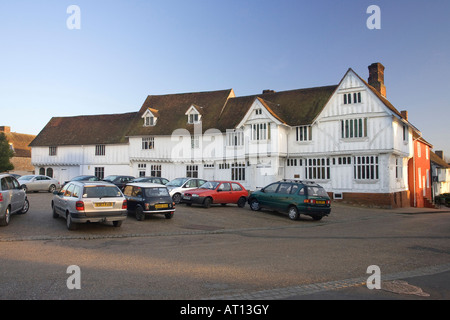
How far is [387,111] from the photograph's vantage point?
27.6 m

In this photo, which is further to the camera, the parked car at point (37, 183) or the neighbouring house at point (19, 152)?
the neighbouring house at point (19, 152)

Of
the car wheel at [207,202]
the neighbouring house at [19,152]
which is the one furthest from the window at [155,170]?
the neighbouring house at [19,152]

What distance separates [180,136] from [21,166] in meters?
39.5

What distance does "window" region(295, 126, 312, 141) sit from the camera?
31.4 m

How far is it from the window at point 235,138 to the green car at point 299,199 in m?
13.8

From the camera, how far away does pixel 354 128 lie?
29031mm

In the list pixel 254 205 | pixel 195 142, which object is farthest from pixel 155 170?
pixel 254 205

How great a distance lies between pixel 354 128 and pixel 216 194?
14.3 meters

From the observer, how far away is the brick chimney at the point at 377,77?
33.3 m

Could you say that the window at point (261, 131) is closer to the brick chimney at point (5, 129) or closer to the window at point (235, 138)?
the window at point (235, 138)

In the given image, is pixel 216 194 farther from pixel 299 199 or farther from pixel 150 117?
pixel 150 117

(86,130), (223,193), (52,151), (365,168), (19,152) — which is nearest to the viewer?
(223,193)

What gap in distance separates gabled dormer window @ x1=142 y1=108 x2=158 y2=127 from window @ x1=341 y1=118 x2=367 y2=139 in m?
20.3

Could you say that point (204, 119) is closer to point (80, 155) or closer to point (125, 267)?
point (80, 155)
